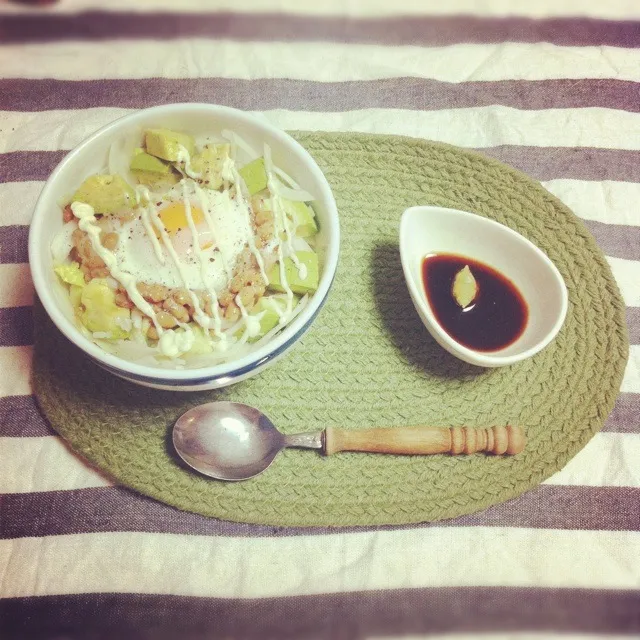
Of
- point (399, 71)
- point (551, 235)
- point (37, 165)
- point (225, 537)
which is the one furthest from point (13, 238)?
point (551, 235)

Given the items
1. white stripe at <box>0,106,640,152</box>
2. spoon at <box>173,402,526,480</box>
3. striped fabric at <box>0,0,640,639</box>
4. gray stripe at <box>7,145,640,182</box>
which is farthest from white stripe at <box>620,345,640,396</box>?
white stripe at <box>0,106,640,152</box>

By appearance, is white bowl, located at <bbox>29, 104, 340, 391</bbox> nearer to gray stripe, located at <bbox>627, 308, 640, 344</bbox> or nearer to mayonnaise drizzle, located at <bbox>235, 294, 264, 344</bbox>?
mayonnaise drizzle, located at <bbox>235, 294, 264, 344</bbox>

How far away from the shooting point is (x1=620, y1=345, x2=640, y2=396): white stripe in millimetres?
1612

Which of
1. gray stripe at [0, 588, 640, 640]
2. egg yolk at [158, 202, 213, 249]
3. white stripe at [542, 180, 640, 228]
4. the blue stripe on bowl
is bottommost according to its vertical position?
gray stripe at [0, 588, 640, 640]

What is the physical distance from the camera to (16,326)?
1644 mm

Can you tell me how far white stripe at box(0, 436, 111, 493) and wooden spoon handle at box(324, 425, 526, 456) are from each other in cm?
61

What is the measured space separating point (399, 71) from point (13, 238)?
1.40m

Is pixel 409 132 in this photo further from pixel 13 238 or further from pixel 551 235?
pixel 13 238

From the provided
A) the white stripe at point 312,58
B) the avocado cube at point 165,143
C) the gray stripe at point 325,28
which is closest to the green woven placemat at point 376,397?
the avocado cube at point 165,143

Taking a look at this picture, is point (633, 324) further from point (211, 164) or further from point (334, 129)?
point (211, 164)

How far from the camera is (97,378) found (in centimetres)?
148

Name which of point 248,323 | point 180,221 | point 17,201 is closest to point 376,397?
point 248,323

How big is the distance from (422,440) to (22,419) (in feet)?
3.44

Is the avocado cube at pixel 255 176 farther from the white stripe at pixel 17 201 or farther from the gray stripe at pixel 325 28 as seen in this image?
the gray stripe at pixel 325 28
